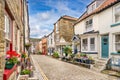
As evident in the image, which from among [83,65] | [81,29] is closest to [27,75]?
[83,65]

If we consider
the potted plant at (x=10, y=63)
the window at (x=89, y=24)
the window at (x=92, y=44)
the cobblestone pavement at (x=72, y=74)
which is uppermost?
the window at (x=89, y=24)

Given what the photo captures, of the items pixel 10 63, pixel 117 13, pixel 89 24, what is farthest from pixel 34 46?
pixel 10 63

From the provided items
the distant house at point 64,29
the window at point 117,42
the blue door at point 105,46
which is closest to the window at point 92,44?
the blue door at point 105,46

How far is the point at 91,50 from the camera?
21.6m

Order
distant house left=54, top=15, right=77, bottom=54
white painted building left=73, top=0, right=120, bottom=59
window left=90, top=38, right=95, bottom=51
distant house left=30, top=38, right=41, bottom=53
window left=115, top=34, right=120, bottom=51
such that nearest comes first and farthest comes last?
window left=115, top=34, right=120, bottom=51, white painted building left=73, top=0, right=120, bottom=59, window left=90, top=38, right=95, bottom=51, distant house left=54, top=15, right=77, bottom=54, distant house left=30, top=38, right=41, bottom=53

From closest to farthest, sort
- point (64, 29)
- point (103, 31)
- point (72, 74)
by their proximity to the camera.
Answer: point (72, 74) → point (103, 31) → point (64, 29)

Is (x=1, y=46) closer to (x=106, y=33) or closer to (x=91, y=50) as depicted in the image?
(x=106, y=33)

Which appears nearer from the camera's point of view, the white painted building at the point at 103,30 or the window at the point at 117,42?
the window at the point at 117,42

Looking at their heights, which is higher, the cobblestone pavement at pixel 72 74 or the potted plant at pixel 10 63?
the potted plant at pixel 10 63

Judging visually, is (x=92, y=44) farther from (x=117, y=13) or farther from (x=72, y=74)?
(x=72, y=74)

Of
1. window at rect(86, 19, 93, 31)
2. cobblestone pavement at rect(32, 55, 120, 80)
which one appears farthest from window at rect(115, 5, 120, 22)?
window at rect(86, 19, 93, 31)

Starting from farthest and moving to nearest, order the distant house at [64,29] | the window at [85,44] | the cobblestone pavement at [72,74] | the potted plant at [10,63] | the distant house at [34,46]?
the distant house at [34,46], the distant house at [64,29], the window at [85,44], the cobblestone pavement at [72,74], the potted plant at [10,63]

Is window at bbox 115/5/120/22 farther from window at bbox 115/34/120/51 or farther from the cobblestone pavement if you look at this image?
the cobblestone pavement

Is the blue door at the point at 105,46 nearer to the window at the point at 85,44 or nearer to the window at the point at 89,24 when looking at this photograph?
the window at the point at 89,24
